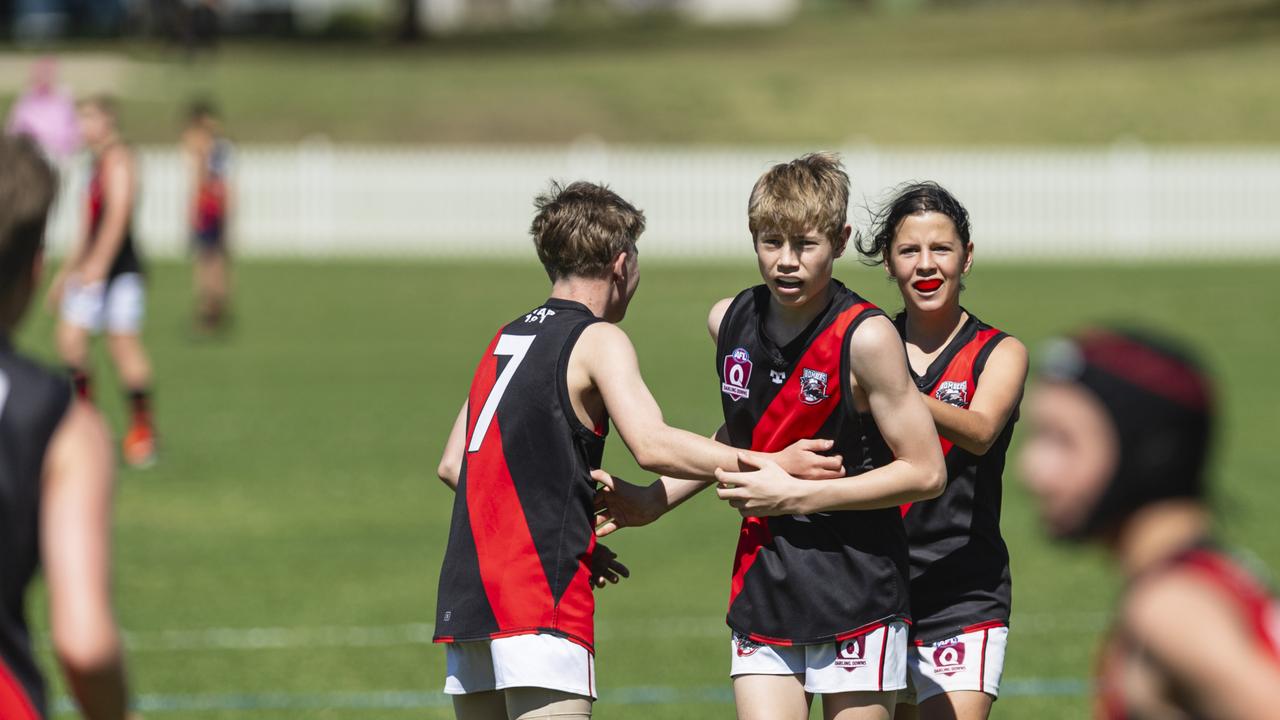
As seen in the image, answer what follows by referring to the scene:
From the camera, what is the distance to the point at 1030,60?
44.8 metres

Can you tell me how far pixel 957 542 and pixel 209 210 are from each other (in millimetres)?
16782

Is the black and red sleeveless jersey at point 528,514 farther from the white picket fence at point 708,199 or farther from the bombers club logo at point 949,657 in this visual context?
the white picket fence at point 708,199

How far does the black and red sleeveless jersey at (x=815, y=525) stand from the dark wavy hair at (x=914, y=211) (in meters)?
0.43

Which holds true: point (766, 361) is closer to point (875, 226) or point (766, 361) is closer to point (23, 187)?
point (875, 226)

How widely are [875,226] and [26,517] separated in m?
2.74

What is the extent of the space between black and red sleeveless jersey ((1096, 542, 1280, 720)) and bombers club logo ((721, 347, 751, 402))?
1983 mm

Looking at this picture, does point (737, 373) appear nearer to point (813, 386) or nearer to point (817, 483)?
point (813, 386)

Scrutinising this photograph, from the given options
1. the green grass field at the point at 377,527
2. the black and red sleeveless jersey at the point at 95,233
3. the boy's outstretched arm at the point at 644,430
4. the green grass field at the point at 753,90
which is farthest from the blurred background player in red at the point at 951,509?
the green grass field at the point at 753,90

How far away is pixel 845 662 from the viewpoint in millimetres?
4457

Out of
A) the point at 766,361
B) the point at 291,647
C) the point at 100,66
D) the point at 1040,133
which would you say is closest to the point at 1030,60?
the point at 1040,133

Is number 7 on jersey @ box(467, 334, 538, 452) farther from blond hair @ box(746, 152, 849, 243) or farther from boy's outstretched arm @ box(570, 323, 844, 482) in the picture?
blond hair @ box(746, 152, 849, 243)

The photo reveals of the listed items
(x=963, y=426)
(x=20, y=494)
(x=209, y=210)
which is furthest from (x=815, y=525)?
(x=209, y=210)

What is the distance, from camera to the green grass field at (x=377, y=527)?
26.2 ft

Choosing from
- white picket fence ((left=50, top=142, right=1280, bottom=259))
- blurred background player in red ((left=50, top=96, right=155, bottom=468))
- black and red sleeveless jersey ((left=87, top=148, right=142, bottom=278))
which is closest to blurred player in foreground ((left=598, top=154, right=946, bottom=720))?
blurred background player in red ((left=50, top=96, right=155, bottom=468))
